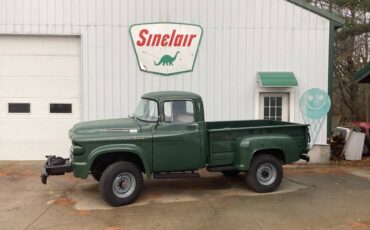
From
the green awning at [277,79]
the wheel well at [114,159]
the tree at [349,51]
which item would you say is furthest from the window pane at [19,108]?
the tree at [349,51]

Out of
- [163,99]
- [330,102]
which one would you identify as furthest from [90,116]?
[330,102]

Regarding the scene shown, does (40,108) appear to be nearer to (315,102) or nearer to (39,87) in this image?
(39,87)

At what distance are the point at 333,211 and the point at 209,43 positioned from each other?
232 inches

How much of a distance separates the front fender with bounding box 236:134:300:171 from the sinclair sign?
3.88 m

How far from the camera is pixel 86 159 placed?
25.3 ft

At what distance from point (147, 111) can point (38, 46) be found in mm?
4956

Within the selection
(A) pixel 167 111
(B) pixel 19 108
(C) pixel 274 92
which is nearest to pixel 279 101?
(C) pixel 274 92

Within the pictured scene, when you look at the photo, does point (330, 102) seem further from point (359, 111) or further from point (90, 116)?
point (359, 111)

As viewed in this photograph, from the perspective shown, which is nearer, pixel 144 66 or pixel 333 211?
pixel 333 211

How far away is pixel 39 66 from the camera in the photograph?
12.1 meters

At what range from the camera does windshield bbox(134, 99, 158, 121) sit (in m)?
8.31

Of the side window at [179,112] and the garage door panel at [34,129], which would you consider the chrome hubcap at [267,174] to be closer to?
the side window at [179,112]

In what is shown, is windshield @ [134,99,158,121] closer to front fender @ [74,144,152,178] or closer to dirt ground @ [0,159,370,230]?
front fender @ [74,144,152,178]

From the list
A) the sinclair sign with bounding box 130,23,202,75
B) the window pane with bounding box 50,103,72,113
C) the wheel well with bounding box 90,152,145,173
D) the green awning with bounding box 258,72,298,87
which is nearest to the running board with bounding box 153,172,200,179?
the wheel well with bounding box 90,152,145,173
